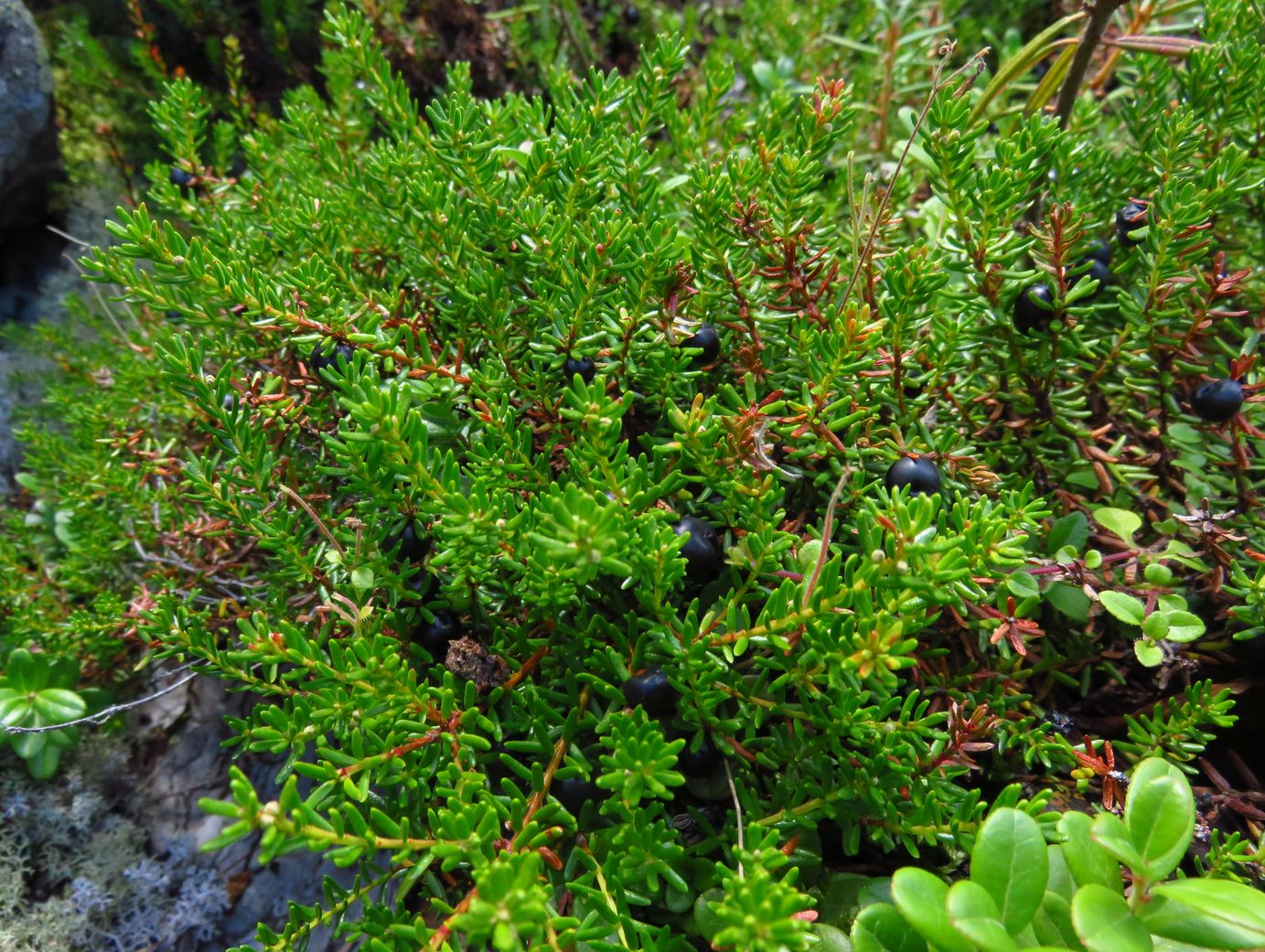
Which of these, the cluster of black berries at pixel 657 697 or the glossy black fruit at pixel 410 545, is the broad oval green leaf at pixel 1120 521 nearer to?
the cluster of black berries at pixel 657 697

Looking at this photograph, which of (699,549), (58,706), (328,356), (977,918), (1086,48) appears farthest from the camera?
(58,706)

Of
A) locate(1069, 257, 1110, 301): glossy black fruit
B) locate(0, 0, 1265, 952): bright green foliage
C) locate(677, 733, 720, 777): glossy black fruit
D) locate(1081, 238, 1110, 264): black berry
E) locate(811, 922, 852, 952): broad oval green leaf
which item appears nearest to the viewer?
locate(0, 0, 1265, 952): bright green foliage

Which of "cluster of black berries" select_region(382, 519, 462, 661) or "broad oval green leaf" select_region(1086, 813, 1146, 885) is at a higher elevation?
"broad oval green leaf" select_region(1086, 813, 1146, 885)

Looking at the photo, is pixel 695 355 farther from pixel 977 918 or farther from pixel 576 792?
pixel 977 918

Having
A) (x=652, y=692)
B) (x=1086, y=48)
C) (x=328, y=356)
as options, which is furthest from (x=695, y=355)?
(x=1086, y=48)

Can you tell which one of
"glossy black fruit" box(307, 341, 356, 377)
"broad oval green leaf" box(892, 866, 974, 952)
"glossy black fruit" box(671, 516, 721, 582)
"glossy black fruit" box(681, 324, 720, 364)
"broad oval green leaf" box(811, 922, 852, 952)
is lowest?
"broad oval green leaf" box(811, 922, 852, 952)

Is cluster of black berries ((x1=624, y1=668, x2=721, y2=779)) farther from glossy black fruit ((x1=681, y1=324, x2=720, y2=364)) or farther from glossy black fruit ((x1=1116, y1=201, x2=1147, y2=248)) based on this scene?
glossy black fruit ((x1=1116, y1=201, x2=1147, y2=248))

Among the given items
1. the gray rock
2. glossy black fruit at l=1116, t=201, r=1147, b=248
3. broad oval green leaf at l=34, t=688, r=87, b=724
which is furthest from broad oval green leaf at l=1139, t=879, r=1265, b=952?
the gray rock

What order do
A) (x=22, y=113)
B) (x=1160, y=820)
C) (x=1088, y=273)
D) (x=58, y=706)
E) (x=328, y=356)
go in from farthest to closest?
1. (x=22, y=113)
2. (x=58, y=706)
3. (x=1088, y=273)
4. (x=328, y=356)
5. (x=1160, y=820)
